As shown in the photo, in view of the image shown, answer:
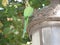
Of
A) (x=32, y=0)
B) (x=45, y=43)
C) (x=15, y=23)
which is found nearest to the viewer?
Answer: (x=45, y=43)

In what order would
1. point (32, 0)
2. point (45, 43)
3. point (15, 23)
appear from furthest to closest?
point (15, 23), point (32, 0), point (45, 43)

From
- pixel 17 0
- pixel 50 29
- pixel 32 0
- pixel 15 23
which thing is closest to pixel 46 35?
pixel 50 29

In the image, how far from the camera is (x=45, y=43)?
3.44 feet

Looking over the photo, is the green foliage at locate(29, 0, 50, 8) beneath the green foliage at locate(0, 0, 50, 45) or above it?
above

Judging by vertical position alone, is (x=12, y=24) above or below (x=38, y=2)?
below

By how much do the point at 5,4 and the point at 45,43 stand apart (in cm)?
144

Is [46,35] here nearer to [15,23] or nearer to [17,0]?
[15,23]

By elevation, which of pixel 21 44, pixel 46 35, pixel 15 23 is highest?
pixel 46 35

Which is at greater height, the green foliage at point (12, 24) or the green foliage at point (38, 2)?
the green foliage at point (38, 2)

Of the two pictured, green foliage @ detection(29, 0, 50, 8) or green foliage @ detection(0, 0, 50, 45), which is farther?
Answer: green foliage @ detection(0, 0, 50, 45)

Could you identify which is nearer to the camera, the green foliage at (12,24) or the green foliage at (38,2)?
the green foliage at (38,2)

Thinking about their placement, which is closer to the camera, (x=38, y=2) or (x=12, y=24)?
(x=38, y=2)

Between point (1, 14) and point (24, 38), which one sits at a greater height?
point (1, 14)

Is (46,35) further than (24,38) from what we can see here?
No
